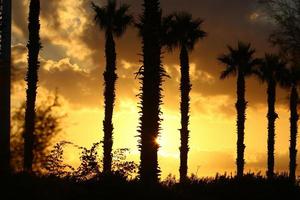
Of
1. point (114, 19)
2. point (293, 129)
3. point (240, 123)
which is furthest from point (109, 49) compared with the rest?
point (293, 129)

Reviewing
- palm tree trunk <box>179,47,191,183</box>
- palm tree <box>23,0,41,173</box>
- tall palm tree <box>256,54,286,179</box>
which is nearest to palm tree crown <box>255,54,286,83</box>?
tall palm tree <box>256,54,286,179</box>

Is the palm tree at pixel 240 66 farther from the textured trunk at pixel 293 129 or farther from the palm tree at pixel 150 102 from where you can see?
the palm tree at pixel 150 102

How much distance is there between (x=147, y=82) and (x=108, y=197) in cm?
1307

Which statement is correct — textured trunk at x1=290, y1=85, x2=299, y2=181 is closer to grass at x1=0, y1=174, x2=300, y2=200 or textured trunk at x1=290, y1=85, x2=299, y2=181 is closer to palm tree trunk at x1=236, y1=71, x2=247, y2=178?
palm tree trunk at x1=236, y1=71, x2=247, y2=178

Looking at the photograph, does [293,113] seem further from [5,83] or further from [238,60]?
[5,83]

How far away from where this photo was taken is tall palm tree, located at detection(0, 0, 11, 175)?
19.2m

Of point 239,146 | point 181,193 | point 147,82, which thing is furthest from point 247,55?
point 181,193

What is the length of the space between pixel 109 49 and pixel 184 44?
25.7 feet

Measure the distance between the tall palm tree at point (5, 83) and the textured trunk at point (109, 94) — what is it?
2075cm

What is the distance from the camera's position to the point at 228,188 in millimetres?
18578

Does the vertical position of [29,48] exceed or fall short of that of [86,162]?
it exceeds it

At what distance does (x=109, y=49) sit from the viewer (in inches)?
1801

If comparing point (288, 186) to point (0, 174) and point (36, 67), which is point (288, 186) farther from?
point (36, 67)

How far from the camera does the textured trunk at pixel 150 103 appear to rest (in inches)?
1045
